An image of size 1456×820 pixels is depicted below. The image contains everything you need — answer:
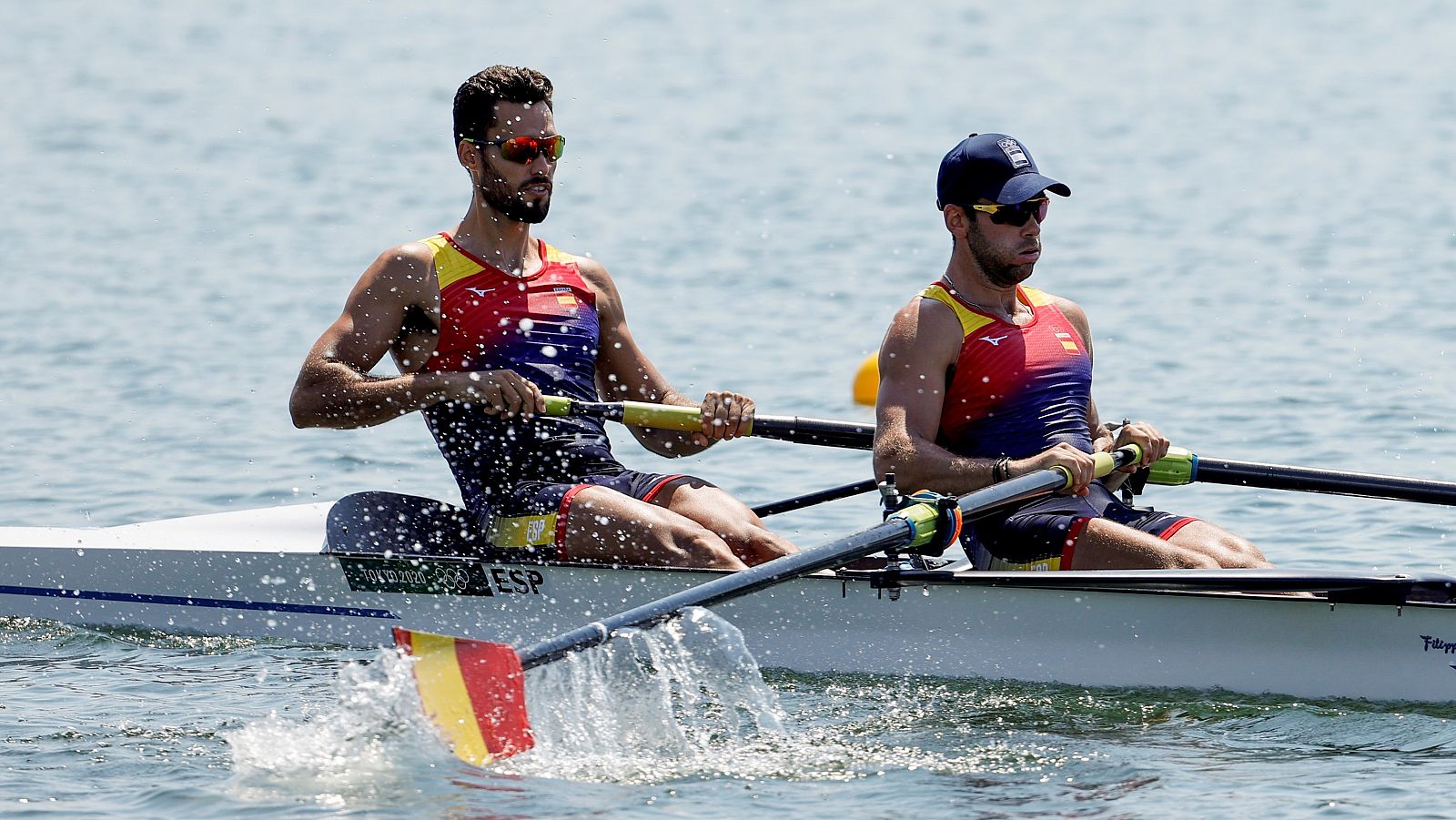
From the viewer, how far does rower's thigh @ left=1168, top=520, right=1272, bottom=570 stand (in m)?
6.43

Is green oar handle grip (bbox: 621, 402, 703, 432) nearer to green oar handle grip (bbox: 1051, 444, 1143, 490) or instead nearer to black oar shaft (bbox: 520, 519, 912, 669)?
black oar shaft (bbox: 520, 519, 912, 669)

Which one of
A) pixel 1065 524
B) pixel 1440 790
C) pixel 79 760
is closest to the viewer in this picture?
pixel 1440 790

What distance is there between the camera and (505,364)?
7074mm

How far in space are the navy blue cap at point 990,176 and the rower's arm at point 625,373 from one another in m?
1.39

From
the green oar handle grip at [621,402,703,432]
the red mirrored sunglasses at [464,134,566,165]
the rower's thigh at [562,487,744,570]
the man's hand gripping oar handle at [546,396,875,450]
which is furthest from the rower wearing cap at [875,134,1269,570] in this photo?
the red mirrored sunglasses at [464,134,566,165]

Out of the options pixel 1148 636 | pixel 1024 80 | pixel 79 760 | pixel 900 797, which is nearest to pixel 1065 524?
pixel 1148 636

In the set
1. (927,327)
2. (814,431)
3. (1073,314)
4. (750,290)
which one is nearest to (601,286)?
(814,431)

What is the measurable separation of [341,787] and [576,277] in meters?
2.36

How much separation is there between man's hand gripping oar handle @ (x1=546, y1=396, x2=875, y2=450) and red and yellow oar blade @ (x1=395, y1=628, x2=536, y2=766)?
139cm

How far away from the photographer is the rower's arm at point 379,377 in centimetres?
681

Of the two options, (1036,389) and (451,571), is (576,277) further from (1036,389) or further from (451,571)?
(1036,389)

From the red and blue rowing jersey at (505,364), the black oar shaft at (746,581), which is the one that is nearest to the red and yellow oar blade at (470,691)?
the black oar shaft at (746,581)

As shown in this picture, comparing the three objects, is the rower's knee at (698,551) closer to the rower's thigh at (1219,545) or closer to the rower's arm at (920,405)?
the rower's arm at (920,405)

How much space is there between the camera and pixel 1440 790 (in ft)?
18.3
